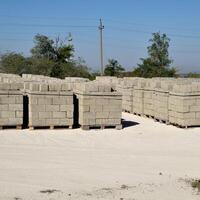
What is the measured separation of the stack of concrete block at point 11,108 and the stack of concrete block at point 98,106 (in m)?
1.79

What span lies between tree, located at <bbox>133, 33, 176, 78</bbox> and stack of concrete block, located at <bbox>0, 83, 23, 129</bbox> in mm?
30703

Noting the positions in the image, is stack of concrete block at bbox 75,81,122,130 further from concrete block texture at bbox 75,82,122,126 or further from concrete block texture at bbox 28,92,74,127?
concrete block texture at bbox 28,92,74,127

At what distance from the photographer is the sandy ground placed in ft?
25.0

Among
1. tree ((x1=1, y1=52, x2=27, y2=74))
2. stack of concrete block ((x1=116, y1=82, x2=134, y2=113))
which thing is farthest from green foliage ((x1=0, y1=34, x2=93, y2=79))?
stack of concrete block ((x1=116, y1=82, x2=134, y2=113))

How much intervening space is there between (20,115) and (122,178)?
5.44 m

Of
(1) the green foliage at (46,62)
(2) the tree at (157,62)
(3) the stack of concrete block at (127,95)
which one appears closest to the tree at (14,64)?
(1) the green foliage at (46,62)

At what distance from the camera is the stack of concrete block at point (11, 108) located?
42.8 ft

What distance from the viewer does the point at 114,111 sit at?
45.5ft

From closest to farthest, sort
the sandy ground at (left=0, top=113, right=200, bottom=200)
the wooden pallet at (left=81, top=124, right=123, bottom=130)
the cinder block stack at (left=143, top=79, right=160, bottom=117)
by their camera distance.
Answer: the sandy ground at (left=0, top=113, right=200, bottom=200)
the wooden pallet at (left=81, top=124, right=123, bottom=130)
the cinder block stack at (left=143, top=79, right=160, bottom=117)

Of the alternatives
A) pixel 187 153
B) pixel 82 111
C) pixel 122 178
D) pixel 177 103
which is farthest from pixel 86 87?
pixel 122 178

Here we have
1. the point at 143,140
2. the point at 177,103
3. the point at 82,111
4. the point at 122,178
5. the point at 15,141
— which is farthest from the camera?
the point at 177,103

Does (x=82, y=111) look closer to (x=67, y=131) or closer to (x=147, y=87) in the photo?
(x=67, y=131)

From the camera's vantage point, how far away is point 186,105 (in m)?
14.2

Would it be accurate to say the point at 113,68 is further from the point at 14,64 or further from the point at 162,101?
the point at 162,101
